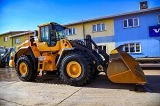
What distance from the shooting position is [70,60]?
6270 millimetres

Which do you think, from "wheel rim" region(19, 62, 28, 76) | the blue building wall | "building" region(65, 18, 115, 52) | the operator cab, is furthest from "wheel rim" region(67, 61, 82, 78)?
"building" region(65, 18, 115, 52)

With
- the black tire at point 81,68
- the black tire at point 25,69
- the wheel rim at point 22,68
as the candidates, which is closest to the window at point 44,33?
the black tire at point 25,69

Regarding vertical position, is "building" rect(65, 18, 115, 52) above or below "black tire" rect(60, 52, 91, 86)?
above

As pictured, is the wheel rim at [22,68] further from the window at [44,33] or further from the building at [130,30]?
the building at [130,30]

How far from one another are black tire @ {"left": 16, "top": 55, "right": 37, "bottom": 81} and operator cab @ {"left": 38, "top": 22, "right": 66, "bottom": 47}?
3.37ft

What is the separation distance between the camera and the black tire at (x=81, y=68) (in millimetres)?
5941

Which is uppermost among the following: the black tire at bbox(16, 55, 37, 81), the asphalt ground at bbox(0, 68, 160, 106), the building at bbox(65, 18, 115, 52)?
the building at bbox(65, 18, 115, 52)

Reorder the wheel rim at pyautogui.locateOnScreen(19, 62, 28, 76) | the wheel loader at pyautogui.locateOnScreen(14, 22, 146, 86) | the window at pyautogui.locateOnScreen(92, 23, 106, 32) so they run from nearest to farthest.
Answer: the wheel loader at pyautogui.locateOnScreen(14, 22, 146, 86) < the wheel rim at pyautogui.locateOnScreen(19, 62, 28, 76) < the window at pyautogui.locateOnScreen(92, 23, 106, 32)

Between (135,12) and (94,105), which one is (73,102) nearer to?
(94,105)

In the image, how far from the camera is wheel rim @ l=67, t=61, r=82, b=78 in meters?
6.18

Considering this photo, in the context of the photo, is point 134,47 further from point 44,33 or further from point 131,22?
point 44,33

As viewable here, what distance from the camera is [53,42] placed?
286 inches

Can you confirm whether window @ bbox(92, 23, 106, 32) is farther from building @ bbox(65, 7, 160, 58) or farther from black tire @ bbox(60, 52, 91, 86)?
black tire @ bbox(60, 52, 91, 86)

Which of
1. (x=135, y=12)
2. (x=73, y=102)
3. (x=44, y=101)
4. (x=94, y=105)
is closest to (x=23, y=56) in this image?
(x=44, y=101)
